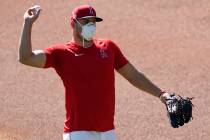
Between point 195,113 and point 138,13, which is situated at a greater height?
point 138,13

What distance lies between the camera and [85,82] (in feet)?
19.0

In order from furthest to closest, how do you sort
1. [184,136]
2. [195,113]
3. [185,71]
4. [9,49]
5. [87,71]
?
[9,49], [185,71], [195,113], [184,136], [87,71]

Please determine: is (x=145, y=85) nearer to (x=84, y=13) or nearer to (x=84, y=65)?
(x=84, y=65)

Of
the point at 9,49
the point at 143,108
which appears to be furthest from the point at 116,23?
the point at 143,108

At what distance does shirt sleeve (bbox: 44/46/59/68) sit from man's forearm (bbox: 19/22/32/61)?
0.27 metres

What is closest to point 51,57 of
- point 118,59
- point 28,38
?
point 28,38

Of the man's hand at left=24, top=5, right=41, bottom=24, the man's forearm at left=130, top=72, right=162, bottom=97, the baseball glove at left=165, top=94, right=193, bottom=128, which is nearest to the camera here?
the man's hand at left=24, top=5, right=41, bottom=24

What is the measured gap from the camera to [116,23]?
15.6 metres

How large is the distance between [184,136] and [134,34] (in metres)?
5.64

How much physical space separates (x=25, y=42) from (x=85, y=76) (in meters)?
0.63

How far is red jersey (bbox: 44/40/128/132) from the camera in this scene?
5781 mm

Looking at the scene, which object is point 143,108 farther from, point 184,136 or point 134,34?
point 134,34

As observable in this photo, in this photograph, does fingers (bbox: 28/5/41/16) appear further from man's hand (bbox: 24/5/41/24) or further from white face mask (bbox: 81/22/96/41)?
white face mask (bbox: 81/22/96/41)

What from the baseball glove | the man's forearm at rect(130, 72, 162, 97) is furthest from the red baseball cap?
the baseball glove
